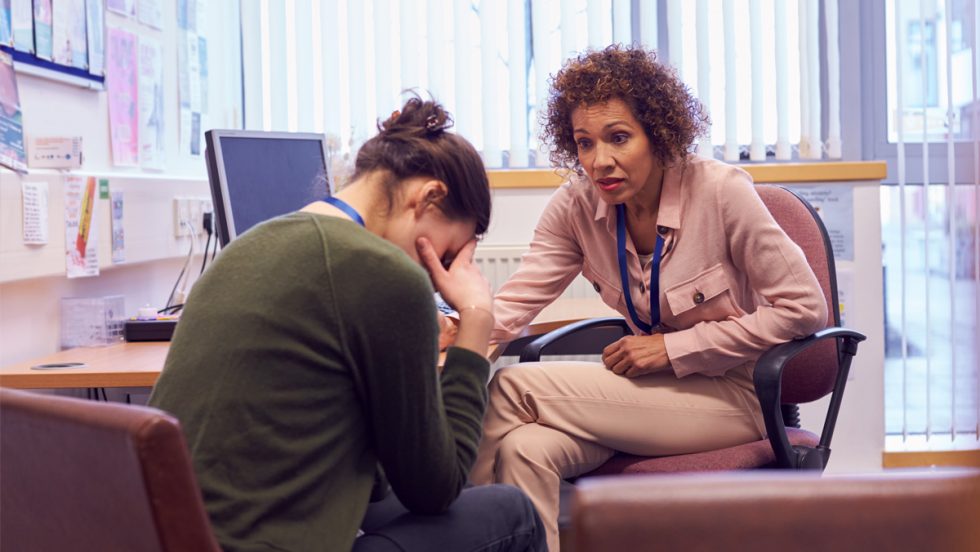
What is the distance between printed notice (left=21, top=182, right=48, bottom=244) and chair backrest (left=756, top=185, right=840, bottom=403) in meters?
1.48

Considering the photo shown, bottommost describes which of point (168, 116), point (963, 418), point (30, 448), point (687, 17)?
point (30, 448)

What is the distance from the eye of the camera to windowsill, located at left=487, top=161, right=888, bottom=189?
125 inches

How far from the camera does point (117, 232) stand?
7.70 ft

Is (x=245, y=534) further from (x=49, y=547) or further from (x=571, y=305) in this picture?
(x=571, y=305)

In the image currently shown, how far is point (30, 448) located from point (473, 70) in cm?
269

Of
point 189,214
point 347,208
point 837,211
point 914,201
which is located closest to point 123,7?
point 189,214

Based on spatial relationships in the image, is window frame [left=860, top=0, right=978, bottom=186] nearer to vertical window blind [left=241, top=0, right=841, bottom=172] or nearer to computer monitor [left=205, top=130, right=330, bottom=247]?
vertical window blind [left=241, top=0, right=841, bottom=172]

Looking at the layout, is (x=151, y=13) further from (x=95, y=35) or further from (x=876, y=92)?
(x=876, y=92)

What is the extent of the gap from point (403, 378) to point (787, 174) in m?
2.41

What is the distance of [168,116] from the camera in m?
2.80

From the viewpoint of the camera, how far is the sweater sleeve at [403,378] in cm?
105

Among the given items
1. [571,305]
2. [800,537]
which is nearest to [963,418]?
[800,537]

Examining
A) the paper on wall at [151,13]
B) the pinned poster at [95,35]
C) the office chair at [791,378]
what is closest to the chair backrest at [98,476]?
the office chair at [791,378]

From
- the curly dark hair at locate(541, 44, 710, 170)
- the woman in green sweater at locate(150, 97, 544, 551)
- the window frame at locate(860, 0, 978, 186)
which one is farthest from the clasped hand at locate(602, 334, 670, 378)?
the window frame at locate(860, 0, 978, 186)
